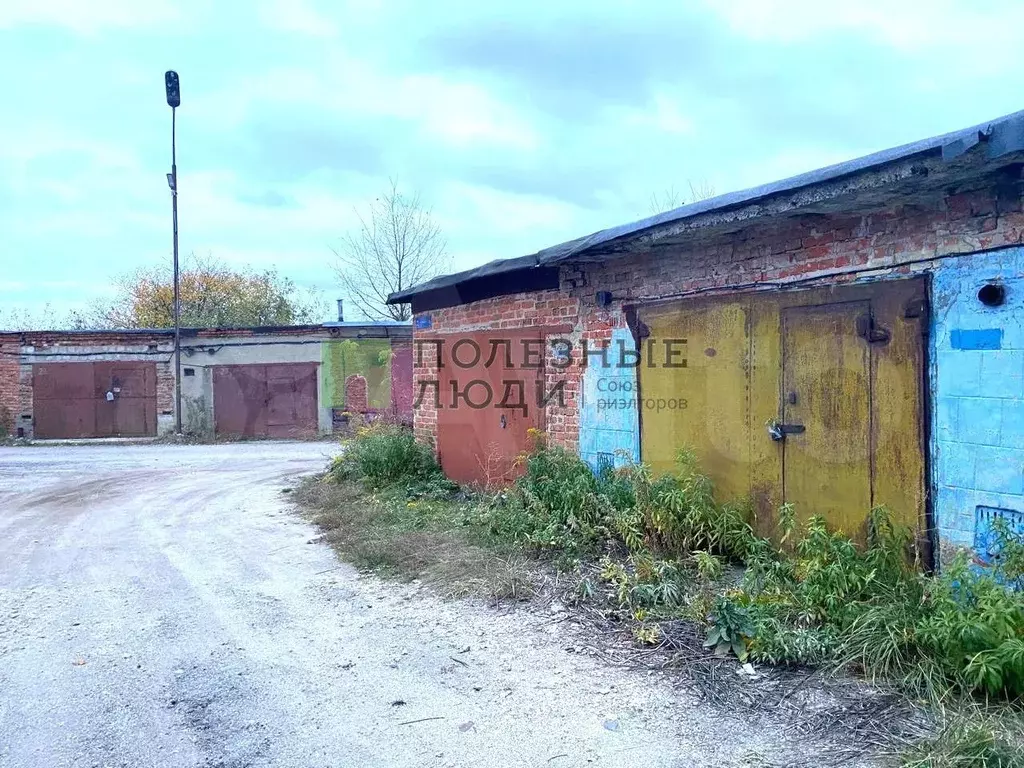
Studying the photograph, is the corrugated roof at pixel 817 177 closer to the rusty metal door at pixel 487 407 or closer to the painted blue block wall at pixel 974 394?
the painted blue block wall at pixel 974 394

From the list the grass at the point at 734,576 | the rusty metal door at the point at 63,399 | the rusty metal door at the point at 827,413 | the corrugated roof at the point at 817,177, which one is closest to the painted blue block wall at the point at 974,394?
the grass at the point at 734,576

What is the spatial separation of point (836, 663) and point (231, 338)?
58.6 feet

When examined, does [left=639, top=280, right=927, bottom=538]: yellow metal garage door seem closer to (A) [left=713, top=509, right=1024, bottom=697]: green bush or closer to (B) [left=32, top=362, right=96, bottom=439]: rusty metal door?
(A) [left=713, top=509, right=1024, bottom=697]: green bush

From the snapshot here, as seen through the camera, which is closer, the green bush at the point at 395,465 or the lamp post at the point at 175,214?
the green bush at the point at 395,465

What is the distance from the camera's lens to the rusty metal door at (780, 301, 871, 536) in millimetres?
4387

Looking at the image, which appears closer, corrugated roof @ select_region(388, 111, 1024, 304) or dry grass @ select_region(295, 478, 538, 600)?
corrugated roof @ select_region(388, 111, 1024, 304)

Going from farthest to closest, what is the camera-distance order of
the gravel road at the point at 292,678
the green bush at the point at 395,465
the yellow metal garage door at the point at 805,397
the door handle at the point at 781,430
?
1. the green bush at the point at 395,465
2. the door handle at the point at 781,430
3. the yellow metal garage door at the point at 805,397
4. the gravel road at the point at 292,678

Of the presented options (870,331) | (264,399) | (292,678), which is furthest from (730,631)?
(264,399)

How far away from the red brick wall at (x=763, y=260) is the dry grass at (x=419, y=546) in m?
1.60

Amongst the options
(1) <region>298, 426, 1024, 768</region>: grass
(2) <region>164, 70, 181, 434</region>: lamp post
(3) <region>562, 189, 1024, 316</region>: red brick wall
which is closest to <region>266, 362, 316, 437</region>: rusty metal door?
(2) <region>164, 70, 181, 434</region>: lamp post

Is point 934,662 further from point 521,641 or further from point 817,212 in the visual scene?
point 817,212

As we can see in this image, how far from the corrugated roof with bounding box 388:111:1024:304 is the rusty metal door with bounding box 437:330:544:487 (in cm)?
110

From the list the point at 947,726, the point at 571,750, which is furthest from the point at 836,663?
the point at 571,750

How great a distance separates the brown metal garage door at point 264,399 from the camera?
61.1ft
